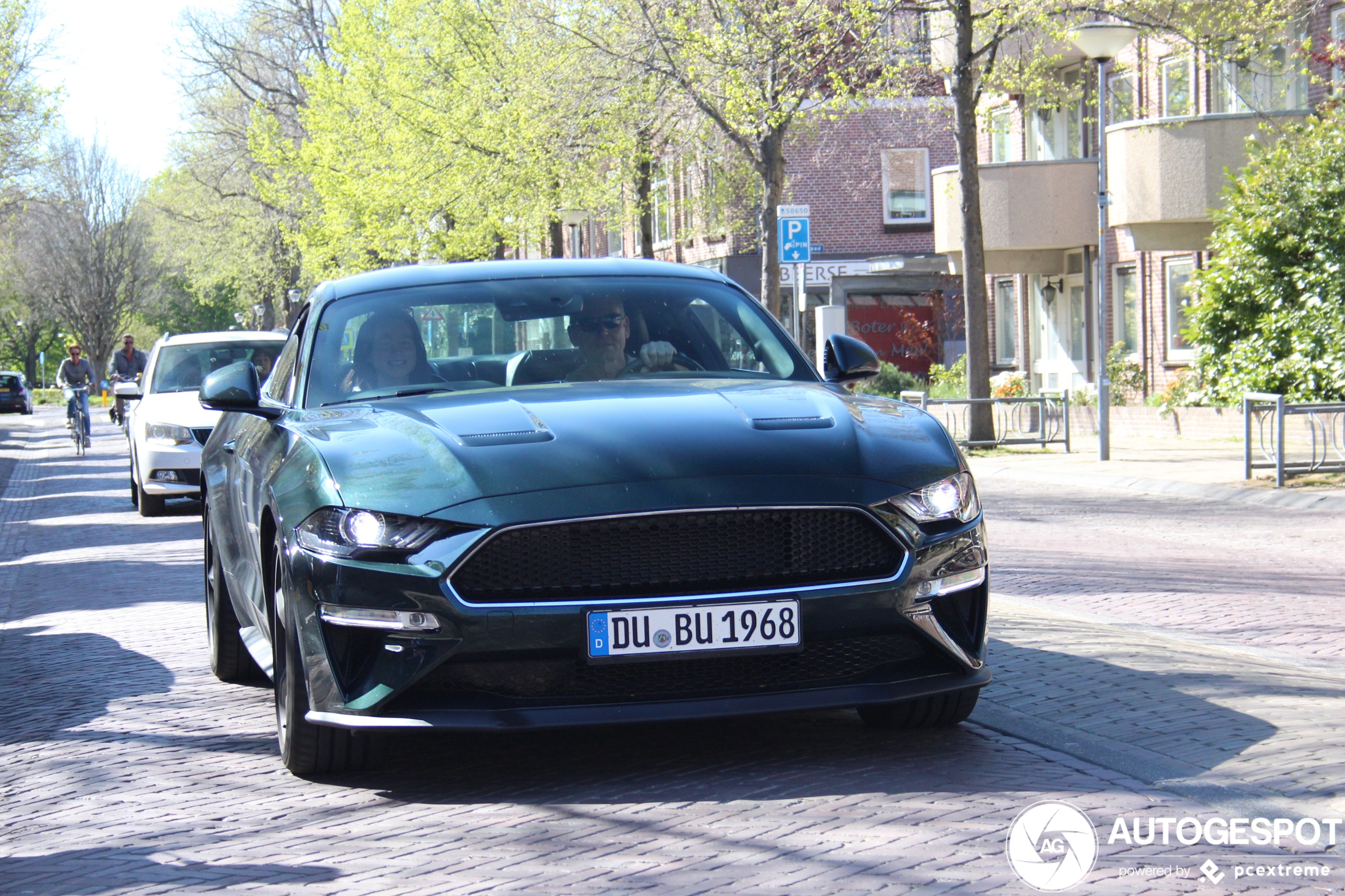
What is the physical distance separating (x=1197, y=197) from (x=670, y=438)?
2215 centimetres

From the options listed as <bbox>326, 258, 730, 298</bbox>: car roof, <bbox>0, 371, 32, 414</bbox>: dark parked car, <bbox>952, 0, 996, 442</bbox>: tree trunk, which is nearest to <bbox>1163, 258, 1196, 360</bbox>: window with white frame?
<bbox>952, 0, 996, 442</bbox>: tree trunk

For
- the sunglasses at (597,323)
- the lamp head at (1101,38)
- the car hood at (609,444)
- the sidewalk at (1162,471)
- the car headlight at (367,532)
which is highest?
the lamp head at (1101,38)

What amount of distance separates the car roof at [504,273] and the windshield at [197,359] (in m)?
10.9

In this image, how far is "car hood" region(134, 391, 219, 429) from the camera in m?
15.8

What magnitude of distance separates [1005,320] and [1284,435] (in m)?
20.8

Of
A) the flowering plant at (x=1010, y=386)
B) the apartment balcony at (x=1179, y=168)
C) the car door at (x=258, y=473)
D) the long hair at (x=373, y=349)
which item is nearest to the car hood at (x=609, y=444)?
the car door at (x=258, y=473)

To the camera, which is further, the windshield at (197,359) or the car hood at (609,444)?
the windshield at (197,359)

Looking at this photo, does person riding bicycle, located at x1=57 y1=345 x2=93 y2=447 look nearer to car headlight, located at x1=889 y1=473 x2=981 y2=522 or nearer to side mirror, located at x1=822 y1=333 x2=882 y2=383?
side mirror, located at x1=822 y1=333 x2=882 y2=383

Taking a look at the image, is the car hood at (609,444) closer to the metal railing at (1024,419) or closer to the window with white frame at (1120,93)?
the metal railing at (1024,419)

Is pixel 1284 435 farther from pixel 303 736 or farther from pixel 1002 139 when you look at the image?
pixel 1002 139

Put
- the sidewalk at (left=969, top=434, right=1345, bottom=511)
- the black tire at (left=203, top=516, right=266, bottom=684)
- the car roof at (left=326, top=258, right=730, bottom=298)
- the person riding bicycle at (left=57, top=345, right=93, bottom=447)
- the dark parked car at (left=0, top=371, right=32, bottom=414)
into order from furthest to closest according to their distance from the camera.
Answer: the dark parked car at (left=0, top=371, right=32, bottom=414)
the person riding bicycle at (left=57, top=345, right=93, bottom=447)
the sidewalk at (left=969, top=434, right=1345, bottom=511)
the black tire at (left=203, top=516, right=266, bottom=684)
the car roof at (left=326, top=258, right=730, bottom=298)

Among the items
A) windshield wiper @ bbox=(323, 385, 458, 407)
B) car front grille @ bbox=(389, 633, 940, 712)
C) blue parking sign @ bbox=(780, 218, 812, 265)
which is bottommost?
car front grille @ bbox=(389, 633, 940, 712)

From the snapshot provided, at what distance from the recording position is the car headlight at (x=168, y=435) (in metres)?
15.7

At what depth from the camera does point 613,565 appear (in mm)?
4480
